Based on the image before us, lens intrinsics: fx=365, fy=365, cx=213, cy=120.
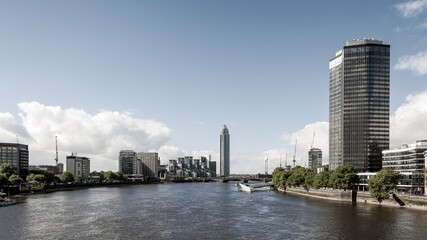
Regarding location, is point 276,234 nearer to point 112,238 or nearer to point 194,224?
point 194,224

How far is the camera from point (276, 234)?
281 feet

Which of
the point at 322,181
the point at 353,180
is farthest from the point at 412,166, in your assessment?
the point at 322,181

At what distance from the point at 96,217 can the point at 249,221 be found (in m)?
46.4

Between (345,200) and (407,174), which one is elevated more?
(407,174)

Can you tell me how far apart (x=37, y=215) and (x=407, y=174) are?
15037cm

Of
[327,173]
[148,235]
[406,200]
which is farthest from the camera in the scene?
[327,173]

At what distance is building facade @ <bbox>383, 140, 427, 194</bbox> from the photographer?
6206 inches

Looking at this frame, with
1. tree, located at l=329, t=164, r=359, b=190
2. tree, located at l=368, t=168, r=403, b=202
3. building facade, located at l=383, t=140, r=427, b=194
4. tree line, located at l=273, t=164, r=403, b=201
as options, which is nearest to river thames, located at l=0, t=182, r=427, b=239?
tree, located at l=368, t=168, r=403, b=202

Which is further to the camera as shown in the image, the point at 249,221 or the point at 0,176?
the point at 0,176

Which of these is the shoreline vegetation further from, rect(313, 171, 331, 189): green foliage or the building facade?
the building facade

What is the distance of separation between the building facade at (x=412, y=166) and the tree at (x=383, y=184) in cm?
2121

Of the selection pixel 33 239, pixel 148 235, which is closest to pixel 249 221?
pixel 148 235

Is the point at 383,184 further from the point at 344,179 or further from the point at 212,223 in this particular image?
the point at 212,223

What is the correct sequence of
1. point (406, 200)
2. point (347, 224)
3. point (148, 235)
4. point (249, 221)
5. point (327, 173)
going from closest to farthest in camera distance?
1. point (148, 235)
2. point (347, 224)
3. point (249, 221)
4. point (406, 200)
5. point (327, 173)
